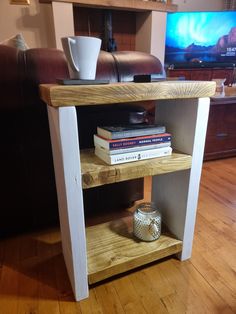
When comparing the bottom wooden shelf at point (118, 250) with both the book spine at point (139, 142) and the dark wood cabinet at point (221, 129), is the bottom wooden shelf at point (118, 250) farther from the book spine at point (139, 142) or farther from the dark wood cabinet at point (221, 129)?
the dark wood cabinet at point (221, 129)

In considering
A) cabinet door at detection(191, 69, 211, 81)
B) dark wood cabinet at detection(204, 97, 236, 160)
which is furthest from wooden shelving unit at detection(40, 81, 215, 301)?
cabinet door at detection(191, 69, 211, 81)

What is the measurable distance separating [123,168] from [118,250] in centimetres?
35

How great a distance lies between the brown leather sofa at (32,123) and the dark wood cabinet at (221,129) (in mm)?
1041

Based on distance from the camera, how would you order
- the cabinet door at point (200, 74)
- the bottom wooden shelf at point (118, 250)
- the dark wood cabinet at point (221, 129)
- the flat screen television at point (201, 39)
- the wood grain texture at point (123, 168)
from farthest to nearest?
the cabinet door at point (200, 74) < the flat screen television at point (201, 39) < the dark wood cabinet at point (221, 129) < the bottom wooden shelf at point (118, 250) < the wood grain texture at point (123, 168)

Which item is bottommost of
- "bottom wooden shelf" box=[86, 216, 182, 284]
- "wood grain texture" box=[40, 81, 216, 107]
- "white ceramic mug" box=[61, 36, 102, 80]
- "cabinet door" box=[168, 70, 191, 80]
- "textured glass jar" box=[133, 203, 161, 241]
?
"bottom wooden shelf" box=[86, 216, 182, 284]

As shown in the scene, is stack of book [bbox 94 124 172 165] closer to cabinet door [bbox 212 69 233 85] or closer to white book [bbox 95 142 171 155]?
white book [bbox 95 142 171 155]

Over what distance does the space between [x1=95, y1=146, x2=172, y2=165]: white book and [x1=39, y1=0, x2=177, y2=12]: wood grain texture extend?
7.64ft

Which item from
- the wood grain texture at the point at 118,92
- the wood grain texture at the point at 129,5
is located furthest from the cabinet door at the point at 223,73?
the wood grain texture at the point at 118,92

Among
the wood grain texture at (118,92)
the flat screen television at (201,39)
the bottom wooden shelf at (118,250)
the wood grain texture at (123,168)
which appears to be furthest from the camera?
the flat screen television at (201,39)

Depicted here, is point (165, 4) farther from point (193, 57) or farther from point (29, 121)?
point (29, 121)

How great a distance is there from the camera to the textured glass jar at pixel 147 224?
84 centimetres

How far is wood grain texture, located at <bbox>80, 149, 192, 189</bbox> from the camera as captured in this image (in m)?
0.62

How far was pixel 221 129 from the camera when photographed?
1.83m

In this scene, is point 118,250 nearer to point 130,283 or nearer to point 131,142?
point 130,283
